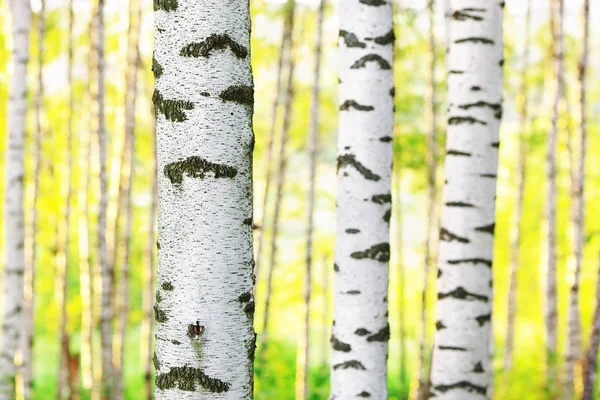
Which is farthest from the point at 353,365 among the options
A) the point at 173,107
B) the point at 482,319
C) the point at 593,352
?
the point at 593,352

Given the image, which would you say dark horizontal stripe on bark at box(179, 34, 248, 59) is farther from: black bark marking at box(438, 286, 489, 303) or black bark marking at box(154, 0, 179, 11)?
black bark marking at box(438, 286, 489, 303)

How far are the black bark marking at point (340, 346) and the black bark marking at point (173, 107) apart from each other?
1666mm

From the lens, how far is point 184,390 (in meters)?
1.52

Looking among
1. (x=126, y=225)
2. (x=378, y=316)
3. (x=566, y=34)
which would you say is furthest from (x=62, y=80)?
(x=378, y=316)

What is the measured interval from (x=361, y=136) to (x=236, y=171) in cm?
144

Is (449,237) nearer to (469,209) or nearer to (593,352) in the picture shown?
(469,209)

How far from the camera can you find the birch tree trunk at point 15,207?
18.0 feet

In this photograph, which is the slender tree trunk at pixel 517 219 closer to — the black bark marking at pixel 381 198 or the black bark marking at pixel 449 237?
the black bark marking at pixel 449 237

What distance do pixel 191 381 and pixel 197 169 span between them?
0.50 meters

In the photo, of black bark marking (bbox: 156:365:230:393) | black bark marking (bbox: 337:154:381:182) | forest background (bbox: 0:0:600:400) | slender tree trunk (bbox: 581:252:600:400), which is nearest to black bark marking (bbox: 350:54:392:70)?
black bark marking (bbox: 337:154:381:182)

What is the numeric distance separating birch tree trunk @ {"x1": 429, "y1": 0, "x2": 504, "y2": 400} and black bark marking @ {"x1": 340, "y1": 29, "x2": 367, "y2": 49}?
717 millimetres

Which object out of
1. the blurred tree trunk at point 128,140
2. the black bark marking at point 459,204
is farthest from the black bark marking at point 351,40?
the blurred tree trunk at point 128,140

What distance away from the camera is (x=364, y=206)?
288cm

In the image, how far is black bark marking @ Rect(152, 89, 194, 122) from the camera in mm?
1522
